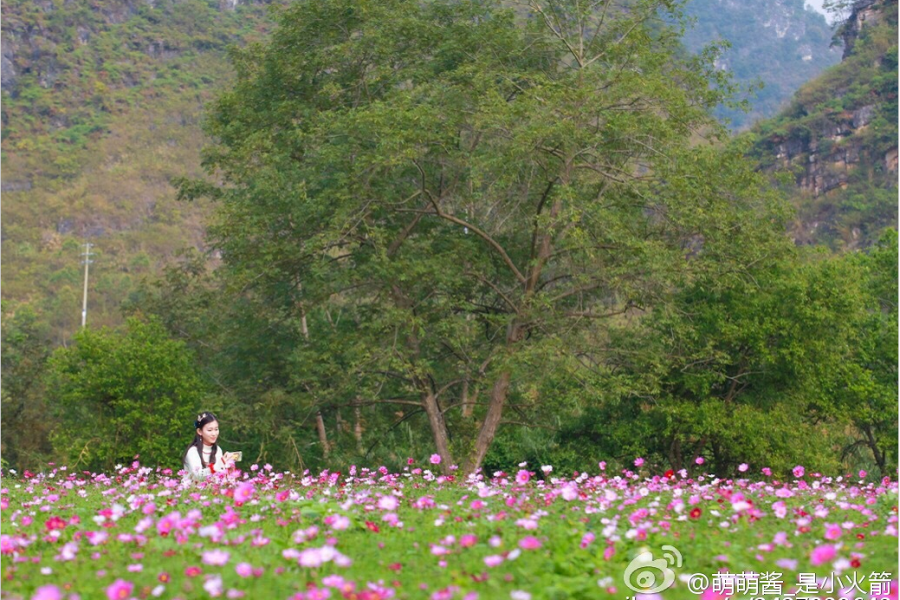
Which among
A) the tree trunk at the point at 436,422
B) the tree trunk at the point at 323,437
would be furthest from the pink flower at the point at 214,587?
the tree trunk at the point at 323,437

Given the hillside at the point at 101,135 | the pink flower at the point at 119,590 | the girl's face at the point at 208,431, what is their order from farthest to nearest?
1. the hillside at the point at 101,135
2. the girl's face at the point at 208,431
3. the pink flower at the point at 119,590

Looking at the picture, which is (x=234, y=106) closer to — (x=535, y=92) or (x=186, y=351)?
(x=186, y=351)

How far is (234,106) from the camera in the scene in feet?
76.4

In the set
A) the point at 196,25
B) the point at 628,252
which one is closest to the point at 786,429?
the point at 628,252

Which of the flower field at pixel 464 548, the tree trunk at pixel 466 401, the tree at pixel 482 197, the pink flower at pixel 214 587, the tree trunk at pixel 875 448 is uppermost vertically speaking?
the tree at pixel 482 197

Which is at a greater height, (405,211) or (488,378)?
(405,211)

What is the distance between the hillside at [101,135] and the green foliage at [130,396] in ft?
116

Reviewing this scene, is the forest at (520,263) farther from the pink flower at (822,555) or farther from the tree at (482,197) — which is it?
the pink flower at (822,555)

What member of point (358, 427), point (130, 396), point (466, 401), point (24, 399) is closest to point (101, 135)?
point (24, 399)

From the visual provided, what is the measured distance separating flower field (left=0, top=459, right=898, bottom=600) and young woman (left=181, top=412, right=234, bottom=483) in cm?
228

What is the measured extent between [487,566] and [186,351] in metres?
22.3

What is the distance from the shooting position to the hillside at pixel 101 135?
77.3 meters

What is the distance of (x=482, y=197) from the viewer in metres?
18.2

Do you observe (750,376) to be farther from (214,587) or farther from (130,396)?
(214,587)
